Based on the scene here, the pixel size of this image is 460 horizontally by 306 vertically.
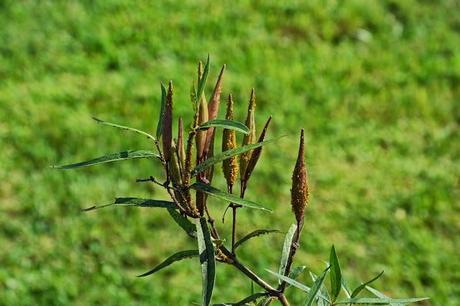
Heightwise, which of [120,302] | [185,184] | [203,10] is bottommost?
[120,302]

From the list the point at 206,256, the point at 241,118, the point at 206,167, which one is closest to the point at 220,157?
the point at 206,167

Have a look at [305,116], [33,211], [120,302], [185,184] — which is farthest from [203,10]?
[185,184]

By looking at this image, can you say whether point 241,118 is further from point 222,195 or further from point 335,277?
point 222,195

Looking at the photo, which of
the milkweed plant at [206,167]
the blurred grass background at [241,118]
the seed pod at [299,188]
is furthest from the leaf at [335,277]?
the blurred grass background at [241,118]

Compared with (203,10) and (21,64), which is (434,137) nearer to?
(203,10)

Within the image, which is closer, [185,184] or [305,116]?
[185,184]

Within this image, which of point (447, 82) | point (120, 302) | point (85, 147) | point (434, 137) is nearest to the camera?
point (120, 302)

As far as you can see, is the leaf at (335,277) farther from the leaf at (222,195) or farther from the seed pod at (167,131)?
the seed pod at (167,131)

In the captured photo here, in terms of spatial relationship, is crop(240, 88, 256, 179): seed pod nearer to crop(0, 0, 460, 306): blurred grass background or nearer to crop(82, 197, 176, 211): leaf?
crop(82, 197, 176, 211): leaf
